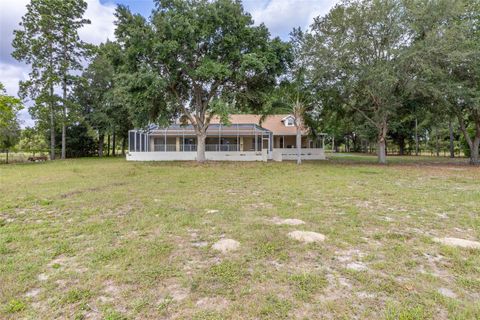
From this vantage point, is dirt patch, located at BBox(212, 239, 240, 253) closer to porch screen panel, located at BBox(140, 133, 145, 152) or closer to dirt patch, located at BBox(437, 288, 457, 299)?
dirt patch, located at BBox(437, 288, 457, 299)

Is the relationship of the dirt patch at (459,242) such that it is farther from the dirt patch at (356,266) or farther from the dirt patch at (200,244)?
the dirt patch at (200,244)

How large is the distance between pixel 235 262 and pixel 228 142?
2358cm

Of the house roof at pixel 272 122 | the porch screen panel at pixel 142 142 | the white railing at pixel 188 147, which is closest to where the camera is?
the porch screen panel at pixel 142 142

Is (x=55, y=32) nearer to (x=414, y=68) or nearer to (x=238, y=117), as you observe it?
(x=238, y=117)

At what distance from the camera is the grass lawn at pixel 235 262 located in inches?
88.8

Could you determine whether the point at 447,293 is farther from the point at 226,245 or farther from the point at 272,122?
the point at 272,122

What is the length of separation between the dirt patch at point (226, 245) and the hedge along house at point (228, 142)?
1835cm

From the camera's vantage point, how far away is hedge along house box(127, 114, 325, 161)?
2245cm

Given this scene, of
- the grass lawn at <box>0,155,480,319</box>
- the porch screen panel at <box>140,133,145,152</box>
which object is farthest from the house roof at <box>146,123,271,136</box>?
the grass lawn at <box>0,155,480,319</box>

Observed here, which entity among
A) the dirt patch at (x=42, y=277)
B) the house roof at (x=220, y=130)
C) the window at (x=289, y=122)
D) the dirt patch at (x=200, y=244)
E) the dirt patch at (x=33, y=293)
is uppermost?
the window at (x=289, y=122)

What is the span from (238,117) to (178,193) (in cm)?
2224

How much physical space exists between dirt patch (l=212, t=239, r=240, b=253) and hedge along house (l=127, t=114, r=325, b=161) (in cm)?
1835

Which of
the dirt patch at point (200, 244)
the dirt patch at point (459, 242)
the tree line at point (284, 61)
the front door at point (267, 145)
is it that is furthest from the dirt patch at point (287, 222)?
the front door at point (267, 145)

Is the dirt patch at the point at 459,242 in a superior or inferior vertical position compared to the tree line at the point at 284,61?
inferior
